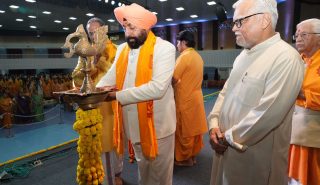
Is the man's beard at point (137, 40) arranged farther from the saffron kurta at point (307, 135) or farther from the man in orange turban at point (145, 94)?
the saffron kurta at point (307, 135)

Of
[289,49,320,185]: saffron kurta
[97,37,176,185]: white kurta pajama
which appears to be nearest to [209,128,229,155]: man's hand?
[97,37,176,185]: white kurta pajama

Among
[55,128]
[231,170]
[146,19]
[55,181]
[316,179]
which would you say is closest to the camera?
[231,170]

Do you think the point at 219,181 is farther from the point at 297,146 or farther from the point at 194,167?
the point at 194,167

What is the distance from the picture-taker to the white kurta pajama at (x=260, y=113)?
4.34ft

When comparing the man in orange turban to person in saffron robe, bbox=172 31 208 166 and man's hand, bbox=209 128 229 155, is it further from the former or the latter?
person in saffron robe, bbox=172 31 208 166

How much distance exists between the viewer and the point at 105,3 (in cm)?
849

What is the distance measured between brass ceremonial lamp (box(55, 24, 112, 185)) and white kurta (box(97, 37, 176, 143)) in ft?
0.95

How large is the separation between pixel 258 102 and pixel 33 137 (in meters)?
4.70

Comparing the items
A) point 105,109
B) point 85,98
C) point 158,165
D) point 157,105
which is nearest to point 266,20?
point 157,105

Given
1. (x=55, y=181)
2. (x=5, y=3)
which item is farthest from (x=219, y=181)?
(x=5, y=3)

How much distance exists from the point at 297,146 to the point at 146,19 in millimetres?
1864

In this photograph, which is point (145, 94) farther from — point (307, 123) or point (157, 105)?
point (307, 123)

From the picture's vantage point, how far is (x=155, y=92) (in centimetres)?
179

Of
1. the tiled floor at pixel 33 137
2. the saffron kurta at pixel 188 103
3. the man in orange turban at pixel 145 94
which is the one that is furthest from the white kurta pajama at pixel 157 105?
the tiled floor at pixel 33 137
